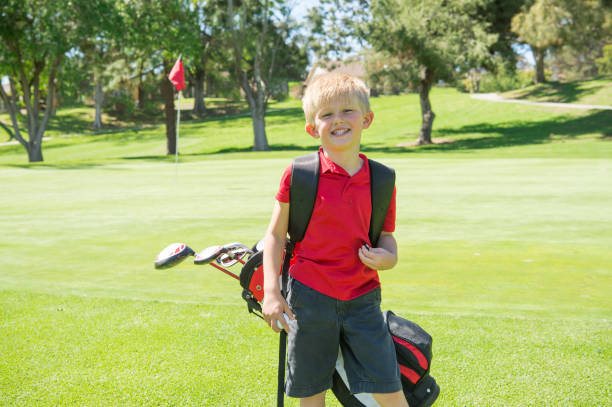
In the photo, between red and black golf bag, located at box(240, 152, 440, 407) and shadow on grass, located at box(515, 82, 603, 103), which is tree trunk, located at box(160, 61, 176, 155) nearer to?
shadow on grass, located at box(515, 82, 603, 103)

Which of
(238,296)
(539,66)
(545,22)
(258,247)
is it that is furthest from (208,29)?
(258,247)

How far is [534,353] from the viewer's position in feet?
12.2

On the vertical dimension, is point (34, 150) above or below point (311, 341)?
below

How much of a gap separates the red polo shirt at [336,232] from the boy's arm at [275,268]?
9 centimetres

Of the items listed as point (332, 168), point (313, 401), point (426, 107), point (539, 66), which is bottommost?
point (313, 401)

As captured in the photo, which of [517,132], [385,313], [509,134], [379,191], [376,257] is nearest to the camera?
[376,257]

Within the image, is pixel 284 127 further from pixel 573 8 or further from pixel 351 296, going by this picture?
pixel 351 296

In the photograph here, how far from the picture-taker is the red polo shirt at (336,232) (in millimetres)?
2473

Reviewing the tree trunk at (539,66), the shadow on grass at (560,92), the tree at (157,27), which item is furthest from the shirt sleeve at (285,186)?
the tree trunk at (539,66)

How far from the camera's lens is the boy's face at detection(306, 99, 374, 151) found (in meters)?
2.49

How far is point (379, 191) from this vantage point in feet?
8.28

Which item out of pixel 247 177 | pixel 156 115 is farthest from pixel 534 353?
pixel 156 115

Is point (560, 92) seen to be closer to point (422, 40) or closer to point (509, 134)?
point (509, 134)

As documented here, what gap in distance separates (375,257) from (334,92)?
27.1 inches
